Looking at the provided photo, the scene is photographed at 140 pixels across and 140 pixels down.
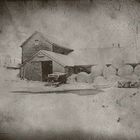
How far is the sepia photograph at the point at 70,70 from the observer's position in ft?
11.2

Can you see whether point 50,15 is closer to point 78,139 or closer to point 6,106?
point 6,106

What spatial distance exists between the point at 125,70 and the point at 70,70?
27.6 inches

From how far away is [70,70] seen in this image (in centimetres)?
355

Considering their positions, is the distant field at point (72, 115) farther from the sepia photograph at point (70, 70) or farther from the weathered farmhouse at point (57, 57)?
the weathered farmhouse at point (57, 57)

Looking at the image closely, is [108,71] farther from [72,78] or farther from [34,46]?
[34,46]

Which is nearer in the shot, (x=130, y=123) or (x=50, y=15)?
(x=130, y=123)

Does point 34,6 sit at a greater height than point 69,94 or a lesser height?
greater

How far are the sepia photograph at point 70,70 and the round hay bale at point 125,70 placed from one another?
12 mm

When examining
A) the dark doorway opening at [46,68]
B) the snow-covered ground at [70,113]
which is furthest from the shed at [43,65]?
the snow-covered ground at [70,113]

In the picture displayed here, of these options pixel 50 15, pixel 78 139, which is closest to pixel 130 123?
pixel 78 139

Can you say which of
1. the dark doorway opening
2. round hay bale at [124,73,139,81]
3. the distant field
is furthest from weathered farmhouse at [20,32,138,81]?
the distant field

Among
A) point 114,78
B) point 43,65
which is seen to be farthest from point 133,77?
point 43,65

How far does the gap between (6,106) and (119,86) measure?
4.99 feet

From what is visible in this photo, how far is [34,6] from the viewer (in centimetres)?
372
